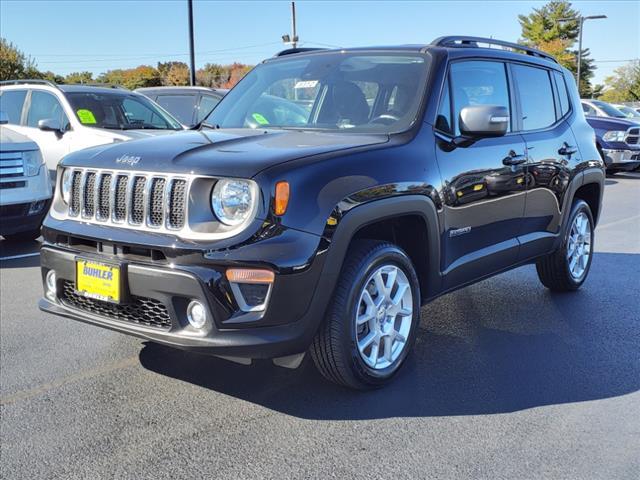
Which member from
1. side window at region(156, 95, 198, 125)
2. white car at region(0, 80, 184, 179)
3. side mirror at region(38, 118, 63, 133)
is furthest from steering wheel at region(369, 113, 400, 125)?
side window at region(156, 95, 198, 125)

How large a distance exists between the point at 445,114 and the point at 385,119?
38 cm

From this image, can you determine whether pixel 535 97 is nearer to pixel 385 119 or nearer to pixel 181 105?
pixel 385 119

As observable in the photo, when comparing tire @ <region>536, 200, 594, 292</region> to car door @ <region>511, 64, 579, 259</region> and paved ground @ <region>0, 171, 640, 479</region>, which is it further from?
paved ground @ <region>0, 171, 640, 479</region>

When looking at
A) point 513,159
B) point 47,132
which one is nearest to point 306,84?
point 513,159

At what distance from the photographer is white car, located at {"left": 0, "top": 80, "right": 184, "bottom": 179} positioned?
8.65 meters

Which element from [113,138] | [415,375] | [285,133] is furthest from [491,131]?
[113,138]

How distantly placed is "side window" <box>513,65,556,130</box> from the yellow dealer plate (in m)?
3.08

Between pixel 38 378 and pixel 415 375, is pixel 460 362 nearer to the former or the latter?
pixel 415 375

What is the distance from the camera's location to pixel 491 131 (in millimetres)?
3826

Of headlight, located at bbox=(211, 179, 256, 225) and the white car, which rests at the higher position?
the white car

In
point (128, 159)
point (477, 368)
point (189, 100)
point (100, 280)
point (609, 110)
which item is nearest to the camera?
point (100, 280)

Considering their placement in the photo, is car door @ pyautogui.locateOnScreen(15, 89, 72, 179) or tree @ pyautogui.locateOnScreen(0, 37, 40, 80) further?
tree @ pyautogui.locateOnScreen(0, 37, 40, 80)

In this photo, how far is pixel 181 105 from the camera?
12188 millimetres

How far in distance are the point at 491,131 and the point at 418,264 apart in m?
0.88
